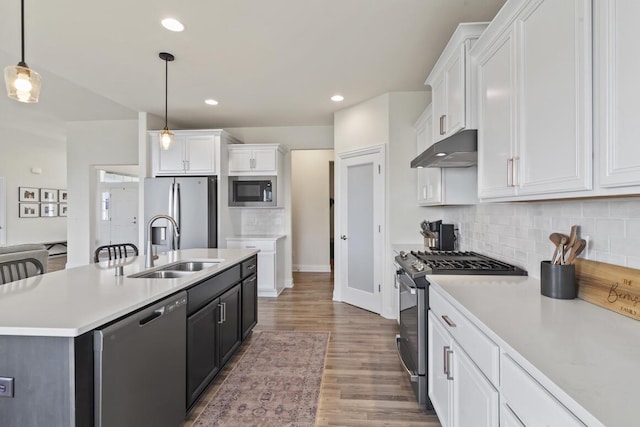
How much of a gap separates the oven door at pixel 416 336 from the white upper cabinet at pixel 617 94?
1.24 meters

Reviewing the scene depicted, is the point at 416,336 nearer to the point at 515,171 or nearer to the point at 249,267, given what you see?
the point at 515,171

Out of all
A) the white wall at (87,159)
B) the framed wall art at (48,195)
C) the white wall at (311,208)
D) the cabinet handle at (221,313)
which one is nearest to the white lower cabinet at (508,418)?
the cabinet handle at (221,313)

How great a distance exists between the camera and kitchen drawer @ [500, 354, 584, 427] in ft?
2.51

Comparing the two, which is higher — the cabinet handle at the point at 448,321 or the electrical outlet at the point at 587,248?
the electrical outlet at the point at 587,248

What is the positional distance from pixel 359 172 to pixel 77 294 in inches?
134

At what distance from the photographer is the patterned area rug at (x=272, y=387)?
2002 millimetres

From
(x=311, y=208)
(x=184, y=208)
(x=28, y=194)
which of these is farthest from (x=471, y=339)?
(x=28, y=194)

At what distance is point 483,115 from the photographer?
73.7 inches

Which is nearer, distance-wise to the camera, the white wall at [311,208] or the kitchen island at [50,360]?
the kitchen island at [50,360]

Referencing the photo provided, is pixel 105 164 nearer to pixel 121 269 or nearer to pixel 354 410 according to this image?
pixel 121 269

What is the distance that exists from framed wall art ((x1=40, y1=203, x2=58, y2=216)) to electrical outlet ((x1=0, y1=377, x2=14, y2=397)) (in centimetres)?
901

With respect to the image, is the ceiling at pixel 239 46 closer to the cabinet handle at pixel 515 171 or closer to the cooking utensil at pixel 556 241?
the cabinet handle at pixel 515 171

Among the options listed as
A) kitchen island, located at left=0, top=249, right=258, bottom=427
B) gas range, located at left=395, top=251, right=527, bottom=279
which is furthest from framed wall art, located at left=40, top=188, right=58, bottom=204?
gas range, located at left=395, top=251, right=527, bottom=279

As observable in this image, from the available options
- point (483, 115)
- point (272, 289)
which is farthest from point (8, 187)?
point (483, 115)
